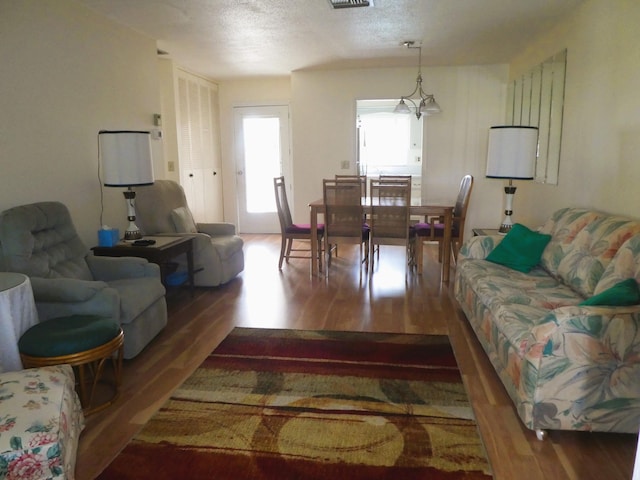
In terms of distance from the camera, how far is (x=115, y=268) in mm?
3191

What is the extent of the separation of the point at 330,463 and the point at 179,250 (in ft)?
7.94

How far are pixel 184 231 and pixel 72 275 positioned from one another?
156 centimetres

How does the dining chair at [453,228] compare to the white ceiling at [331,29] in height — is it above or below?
below

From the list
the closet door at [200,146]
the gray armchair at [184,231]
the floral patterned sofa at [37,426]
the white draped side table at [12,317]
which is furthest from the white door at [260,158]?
the floral patterned sofa at [37,426]

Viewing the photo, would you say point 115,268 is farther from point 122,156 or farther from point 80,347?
point 80,347

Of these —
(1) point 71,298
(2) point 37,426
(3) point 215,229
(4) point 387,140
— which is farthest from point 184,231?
(4) point 387,140

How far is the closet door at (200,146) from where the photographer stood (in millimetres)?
6070

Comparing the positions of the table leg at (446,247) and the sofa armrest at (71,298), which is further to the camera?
the table leg at (446,247)

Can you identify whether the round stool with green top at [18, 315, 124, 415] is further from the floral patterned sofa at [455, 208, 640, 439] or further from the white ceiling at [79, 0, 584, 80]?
the white ceiling at [79, 0, 584, 80]

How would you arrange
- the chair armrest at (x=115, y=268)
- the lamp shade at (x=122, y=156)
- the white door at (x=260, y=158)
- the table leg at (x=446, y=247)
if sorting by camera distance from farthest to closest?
the white door at (x=260, y=158), the table leg at (x=446, y=247), the lamp shade at (x=122, y=156), the chair armrest at (x=115, y=268)

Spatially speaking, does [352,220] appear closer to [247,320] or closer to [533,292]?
[247,320]

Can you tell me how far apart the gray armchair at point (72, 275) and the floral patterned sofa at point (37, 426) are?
734 mm

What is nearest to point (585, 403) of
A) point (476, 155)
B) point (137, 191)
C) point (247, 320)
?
point (247, 320)

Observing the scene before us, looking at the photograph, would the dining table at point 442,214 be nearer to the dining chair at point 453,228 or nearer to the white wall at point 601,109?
the dining chair at point 453,228
